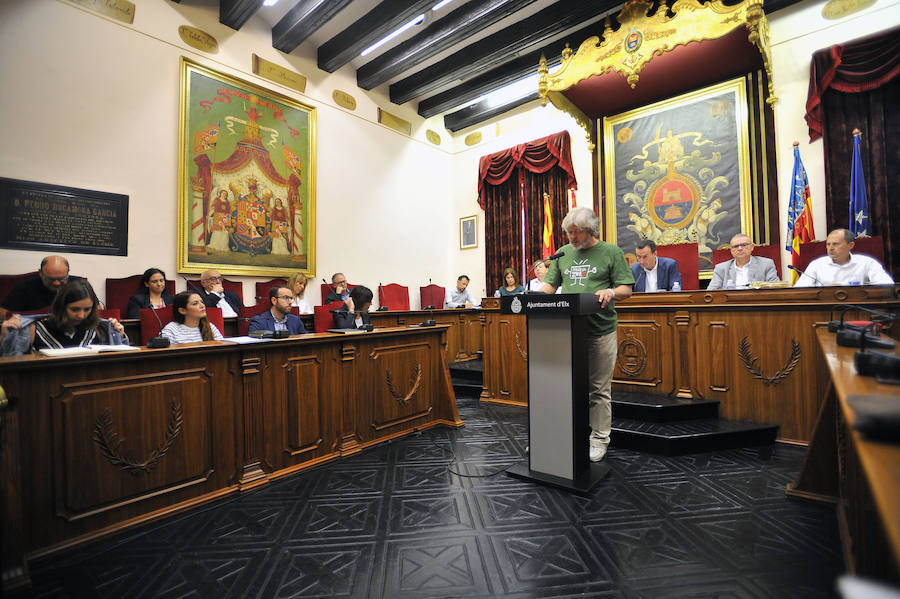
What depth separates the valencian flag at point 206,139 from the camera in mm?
5156

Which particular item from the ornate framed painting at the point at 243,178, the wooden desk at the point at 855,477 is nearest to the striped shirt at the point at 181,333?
the ornate framed painting at the point at 243,178

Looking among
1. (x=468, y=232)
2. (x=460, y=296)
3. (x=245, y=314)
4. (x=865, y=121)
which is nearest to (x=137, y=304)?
(x=245, y=314)

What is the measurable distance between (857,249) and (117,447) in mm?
6286

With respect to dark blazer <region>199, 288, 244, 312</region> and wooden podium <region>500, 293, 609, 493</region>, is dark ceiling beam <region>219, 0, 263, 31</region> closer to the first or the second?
dark blazer <region>199, 288, 244, 312</region>

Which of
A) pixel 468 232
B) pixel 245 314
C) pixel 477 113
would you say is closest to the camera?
pixel 245 314

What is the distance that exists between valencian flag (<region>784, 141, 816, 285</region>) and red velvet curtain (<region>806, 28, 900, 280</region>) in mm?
281

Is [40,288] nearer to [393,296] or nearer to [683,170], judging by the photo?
[393,296]

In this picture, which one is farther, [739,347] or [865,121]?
[865,121]

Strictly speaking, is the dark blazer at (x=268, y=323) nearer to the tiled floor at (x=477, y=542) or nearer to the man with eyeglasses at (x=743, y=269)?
the tiled floor at (x=477, y=542)

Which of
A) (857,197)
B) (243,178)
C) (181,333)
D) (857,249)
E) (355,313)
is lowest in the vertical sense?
(181,333)

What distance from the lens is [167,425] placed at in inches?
88.0

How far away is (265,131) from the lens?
5.79 m

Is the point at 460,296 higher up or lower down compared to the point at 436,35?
lower down

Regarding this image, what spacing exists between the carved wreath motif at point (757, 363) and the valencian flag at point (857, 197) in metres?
2.57
